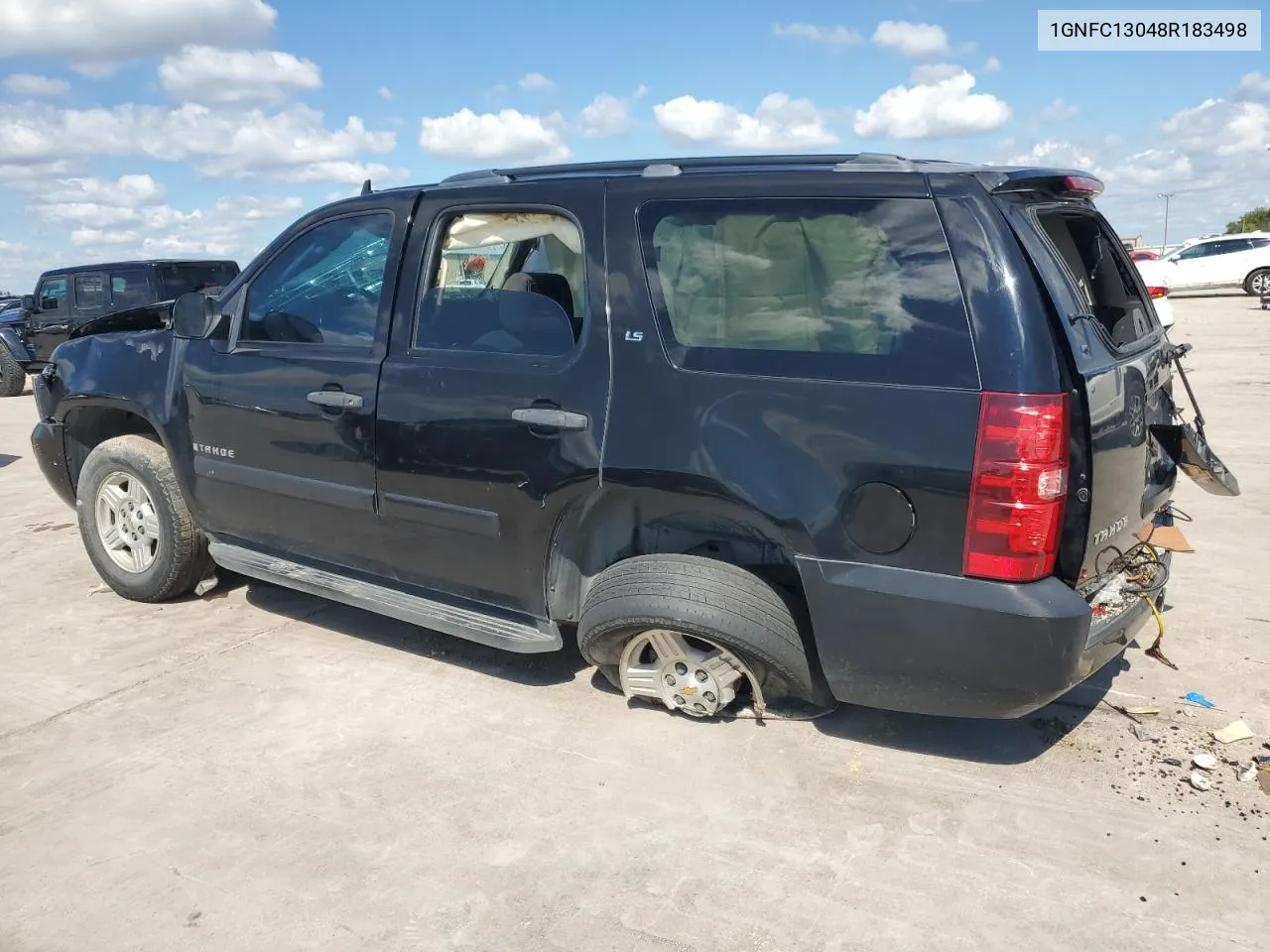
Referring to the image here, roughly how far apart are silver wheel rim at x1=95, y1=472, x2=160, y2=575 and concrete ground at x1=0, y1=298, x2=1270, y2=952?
0.66 metres

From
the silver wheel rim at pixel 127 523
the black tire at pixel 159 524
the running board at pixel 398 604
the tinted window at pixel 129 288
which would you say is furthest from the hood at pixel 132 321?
the tinted window at pixel 129 288

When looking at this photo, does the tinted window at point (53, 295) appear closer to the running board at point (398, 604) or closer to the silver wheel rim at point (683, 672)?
the running board at point (398, 604)

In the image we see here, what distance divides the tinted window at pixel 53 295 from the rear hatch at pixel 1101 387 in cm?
1568

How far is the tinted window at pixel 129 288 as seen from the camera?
1413cm

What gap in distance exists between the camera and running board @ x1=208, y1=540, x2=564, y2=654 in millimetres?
3738

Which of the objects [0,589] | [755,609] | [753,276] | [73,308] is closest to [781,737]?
[755,609]

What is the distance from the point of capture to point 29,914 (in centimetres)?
272

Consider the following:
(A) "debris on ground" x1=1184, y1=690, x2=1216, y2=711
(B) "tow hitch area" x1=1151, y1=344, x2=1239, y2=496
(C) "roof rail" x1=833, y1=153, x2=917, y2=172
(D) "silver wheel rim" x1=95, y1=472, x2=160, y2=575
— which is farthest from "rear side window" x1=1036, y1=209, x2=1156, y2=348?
(D) "silver wheel rim" x1=95, y1=472, x2=160, y2=575

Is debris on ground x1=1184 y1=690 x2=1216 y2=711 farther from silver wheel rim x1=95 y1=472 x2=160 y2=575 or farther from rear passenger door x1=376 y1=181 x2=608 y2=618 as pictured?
silver wheel rim x1=95 y1=472 x2=160 y2=575

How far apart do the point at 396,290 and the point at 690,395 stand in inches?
54.7

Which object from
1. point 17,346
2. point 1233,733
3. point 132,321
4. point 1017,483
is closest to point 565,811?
point 1017,483

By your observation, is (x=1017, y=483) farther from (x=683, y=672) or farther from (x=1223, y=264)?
(x=1223, y=264)

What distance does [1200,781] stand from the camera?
320 centimetres

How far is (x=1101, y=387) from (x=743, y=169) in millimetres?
1307
